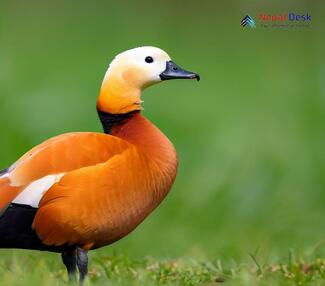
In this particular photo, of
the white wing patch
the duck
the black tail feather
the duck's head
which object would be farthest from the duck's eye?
the black tail feather

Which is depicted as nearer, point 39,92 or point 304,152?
point 304,152

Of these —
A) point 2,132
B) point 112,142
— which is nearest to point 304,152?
point 2,132

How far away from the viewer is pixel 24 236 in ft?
16.0

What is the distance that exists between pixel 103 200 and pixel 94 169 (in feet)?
0.46

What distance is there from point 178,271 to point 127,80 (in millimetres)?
1058

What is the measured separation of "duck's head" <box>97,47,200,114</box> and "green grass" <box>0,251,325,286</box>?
2.59 feet

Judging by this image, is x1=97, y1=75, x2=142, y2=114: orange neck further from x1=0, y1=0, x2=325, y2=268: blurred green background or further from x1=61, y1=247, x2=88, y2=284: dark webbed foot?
x1=0, y1=0, x2=325, y2=268: blurred green background

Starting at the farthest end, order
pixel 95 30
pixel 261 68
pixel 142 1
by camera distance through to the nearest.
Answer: pixel 142 1, pixel 95 30, pixel 261 68

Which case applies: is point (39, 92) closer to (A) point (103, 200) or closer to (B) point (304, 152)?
(B) point (304, 152)

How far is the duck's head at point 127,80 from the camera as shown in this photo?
5219 mm

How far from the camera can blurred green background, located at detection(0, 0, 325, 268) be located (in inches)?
313

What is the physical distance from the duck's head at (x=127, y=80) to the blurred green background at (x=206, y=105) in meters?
1.57
